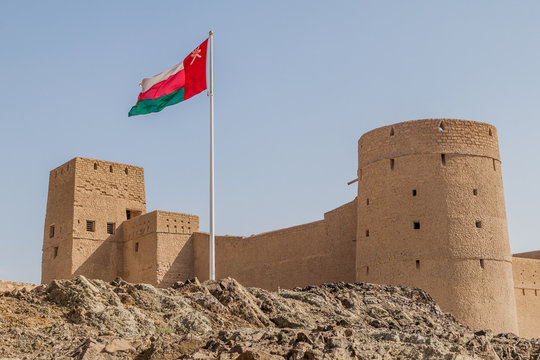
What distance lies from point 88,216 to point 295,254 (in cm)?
809

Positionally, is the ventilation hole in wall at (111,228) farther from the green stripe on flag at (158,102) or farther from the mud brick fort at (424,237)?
the green stripe on flag at (158,102)

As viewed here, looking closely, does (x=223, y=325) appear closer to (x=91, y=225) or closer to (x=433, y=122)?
(x=433, y=122)

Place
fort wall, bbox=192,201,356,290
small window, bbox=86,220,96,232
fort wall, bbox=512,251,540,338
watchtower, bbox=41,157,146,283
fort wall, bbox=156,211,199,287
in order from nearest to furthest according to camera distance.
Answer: fort wall, bbox=192,201,356,290 < fort wall, bbox=512,251,540,338 < fort wall, bbox=156,211,199,287 < watchtower, bbox=41,157,146,283 < small window, bbox=86,220,96,232

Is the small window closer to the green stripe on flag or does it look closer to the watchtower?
the watchtower

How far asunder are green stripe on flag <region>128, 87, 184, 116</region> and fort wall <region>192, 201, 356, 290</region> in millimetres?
6301

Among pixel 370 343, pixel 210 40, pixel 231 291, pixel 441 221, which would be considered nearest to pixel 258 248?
pixel 441 221

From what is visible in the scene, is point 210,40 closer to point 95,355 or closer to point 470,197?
point 470,197

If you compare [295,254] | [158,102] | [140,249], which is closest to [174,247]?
[140,249]

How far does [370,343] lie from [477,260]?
12.3 m

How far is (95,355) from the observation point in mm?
6082

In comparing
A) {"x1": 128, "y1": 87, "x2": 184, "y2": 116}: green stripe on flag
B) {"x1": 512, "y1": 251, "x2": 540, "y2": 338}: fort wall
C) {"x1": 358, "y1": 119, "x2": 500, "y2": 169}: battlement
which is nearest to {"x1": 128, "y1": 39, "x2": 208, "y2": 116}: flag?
{"x1": 128, "y1": 87, "x2": 184, "y2": 116}: green stripe on flag

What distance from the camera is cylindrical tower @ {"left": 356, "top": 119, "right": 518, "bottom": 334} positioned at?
18.2 metres

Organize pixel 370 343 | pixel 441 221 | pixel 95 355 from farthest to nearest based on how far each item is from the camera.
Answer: pixel 441 221 → pixel 370 343 → pixel 95 355

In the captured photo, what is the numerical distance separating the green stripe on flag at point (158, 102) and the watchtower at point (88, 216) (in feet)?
32.0
